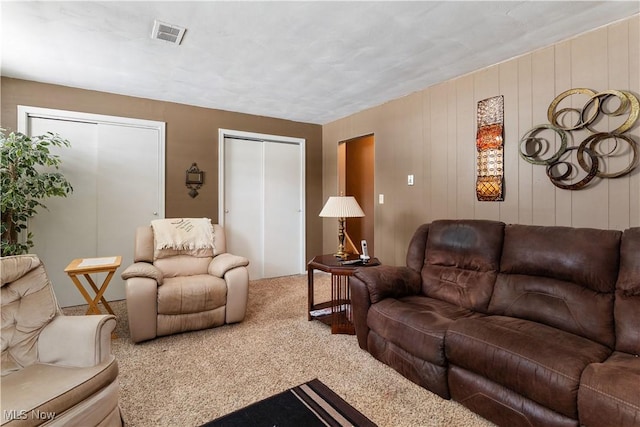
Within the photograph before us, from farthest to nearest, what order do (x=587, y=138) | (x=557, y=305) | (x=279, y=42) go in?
(x=279, y=42), (x=587, y=138), (x=557, y=305)

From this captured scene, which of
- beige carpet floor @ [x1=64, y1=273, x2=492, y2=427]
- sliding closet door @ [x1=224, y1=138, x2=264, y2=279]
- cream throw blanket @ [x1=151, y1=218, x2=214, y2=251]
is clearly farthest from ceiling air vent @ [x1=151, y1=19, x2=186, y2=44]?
beige carpet floor @ [x1=64, y1=273, x2=492, y2=427]

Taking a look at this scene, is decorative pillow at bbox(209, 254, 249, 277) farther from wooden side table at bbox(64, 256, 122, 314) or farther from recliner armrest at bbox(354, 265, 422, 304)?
recliner armrest at bbox(354, 265, 422, 304)

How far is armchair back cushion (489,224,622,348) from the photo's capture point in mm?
1775

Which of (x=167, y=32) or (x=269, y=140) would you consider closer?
(x=167, y=32)

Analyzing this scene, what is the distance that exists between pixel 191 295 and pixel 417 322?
1852 mm

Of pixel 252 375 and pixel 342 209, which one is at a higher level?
pixel 342 209

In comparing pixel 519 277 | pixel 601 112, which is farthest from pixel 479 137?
pixel 519 277

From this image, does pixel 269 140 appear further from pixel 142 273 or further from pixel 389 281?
pixel 389 281

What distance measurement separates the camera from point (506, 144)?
2.74 meters

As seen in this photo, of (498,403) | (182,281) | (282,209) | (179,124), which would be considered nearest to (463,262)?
(498,403)

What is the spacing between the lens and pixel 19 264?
160cm

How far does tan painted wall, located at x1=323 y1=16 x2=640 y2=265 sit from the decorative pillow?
6.06 feet

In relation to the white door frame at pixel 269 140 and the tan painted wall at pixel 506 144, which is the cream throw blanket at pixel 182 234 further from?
the tan painted wall at pixel 506 144

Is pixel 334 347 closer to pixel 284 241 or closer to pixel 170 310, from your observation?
pixel 170 310
